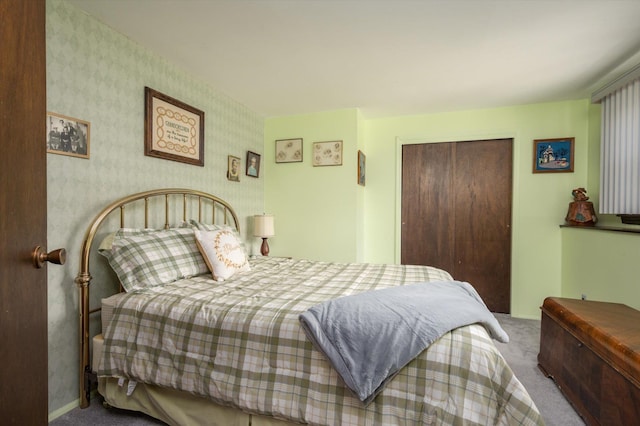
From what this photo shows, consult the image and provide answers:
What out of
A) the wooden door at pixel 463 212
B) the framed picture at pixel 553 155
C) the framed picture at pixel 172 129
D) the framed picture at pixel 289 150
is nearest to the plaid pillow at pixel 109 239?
the framed picture at pixel 172 129

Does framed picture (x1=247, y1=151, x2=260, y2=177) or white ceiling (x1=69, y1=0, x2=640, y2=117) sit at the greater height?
white ceiling (x1=69, y1=0, x2=640, y2=117)

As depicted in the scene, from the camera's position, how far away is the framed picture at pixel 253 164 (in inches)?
142

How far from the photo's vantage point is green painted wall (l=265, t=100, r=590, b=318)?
11.3 ft

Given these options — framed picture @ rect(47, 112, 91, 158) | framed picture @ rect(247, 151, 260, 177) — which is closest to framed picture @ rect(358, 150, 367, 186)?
framed picture @ rect(247, 151, 260, 177)

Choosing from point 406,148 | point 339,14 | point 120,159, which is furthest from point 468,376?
point 406,148

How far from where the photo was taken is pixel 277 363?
133cm

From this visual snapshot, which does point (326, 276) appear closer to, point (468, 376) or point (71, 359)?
point (468, 376)

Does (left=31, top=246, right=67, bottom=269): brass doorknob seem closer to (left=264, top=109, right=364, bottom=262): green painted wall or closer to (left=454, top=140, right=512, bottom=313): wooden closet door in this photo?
(left=264, top=109, right=364, bottom=262): green painted wall

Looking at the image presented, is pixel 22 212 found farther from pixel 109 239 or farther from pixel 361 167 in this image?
pixel 361 167

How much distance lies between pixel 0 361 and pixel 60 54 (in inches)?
71.2

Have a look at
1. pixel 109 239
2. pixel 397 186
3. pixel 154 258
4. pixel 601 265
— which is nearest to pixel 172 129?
pixel 109 239

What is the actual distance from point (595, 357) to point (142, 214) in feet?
9.72

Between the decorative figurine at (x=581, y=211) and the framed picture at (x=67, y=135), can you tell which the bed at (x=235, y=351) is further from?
the decorative figurine at (x=581, y=211)

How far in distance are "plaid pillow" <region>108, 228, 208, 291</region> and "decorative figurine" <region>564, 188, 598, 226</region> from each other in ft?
12.0
